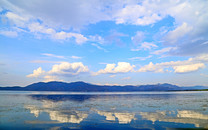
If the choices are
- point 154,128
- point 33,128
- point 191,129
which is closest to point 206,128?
point 191,129

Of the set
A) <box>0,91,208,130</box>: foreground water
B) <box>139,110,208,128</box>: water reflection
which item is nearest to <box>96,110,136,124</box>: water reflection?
<box>0,91,208,130</box>: foreground water

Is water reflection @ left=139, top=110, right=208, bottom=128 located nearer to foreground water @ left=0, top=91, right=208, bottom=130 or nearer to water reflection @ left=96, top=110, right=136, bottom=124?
foreground water @ left=0, top=91, right=208, bottom=130

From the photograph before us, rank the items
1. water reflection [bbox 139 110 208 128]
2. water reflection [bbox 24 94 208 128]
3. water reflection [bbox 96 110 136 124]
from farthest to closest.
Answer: water reflection [bbox 24 94 208 128]
water reflection [bbox 96 110 136 124]
water reflection [bbox 139 110 208 128]

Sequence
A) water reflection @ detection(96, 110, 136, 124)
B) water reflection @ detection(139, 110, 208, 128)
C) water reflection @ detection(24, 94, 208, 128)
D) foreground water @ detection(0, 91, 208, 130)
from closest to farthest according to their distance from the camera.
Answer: foreground water @ detection(0, 91, 208, 130)
water reflection @ detection(139, 110, 208, 128)
water reflection @ detection(96, 110, 136, 124)
water reflection @ detection(24, 94, 208, 128)

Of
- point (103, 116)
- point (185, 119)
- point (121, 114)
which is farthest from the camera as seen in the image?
point (121, 114)

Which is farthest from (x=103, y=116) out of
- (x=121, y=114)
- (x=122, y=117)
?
(x=121, y=114)

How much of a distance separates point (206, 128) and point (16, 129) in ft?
80.2

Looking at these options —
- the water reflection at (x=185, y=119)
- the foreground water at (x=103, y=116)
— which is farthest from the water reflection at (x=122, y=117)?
the water reflection at (x=185, y=119)

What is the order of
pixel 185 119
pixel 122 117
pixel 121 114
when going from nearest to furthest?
A: 1. pixel 185 119
2. pixel 122 117
3. pixel 121 114

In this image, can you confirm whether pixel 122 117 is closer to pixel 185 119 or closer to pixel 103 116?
pixel 103 116

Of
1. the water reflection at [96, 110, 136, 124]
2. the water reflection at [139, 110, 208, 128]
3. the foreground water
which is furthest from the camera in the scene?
the water reflection at [96, 110, 136, 124]

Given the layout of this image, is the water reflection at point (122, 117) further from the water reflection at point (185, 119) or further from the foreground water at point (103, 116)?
the water reflection at point (185, 119)

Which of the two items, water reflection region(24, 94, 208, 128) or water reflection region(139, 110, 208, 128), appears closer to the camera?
water reflection region(139, 110, 208, 128)

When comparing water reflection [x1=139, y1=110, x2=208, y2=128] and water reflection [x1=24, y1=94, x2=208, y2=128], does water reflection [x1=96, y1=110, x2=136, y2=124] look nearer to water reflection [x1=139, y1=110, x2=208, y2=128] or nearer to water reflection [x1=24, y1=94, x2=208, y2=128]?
water reflection [x1=24, y1=94, x2=208, y2=128]
